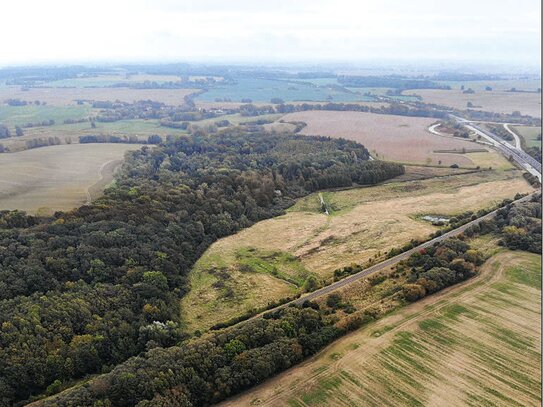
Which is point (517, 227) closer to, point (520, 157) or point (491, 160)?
point (491, 160)

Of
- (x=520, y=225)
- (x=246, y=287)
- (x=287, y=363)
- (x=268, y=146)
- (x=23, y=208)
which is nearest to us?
(x=287, y=363)

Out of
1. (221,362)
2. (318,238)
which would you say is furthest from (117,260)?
(318,238)

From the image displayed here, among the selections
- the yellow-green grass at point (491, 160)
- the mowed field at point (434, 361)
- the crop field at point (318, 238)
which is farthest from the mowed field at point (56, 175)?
the yellow-green grass at point (491, 160)

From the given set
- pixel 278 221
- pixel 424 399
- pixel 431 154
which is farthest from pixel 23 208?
pixel 431 154

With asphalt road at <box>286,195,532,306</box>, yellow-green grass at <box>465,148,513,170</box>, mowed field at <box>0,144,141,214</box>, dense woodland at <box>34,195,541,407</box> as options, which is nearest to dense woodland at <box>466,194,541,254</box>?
asphalt road at <box>286,195,532,306</box>

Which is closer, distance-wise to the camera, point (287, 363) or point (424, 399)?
point (424, 399)

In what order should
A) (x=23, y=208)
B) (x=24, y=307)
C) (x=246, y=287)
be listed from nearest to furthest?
(x=24, y=307) < (x=246, y=287) < (x=23, y=208)

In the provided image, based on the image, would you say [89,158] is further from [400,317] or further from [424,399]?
[424,399]
